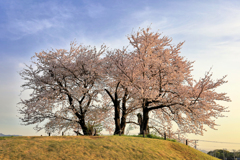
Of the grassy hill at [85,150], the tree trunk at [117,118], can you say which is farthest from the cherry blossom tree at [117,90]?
the grassy hill at [85,150]

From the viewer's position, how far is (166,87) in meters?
24.6

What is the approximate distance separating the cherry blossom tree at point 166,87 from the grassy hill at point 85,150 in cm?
483

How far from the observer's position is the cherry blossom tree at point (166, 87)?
21719mm

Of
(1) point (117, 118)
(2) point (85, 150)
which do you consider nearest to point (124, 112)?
(1) point (117, 118)

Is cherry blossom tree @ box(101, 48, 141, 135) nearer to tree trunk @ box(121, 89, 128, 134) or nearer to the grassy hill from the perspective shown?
tree trunk @ box(121, 89, 128, 134)

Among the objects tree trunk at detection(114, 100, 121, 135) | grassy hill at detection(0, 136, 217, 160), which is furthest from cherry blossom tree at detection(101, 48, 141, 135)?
grassy hill at detection(0, 136, 217, 160)

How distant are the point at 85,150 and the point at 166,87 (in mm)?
13260

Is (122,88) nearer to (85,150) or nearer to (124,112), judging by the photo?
(124,112)

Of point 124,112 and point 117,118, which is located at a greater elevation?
point 124,112

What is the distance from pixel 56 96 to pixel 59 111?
197 centimetres

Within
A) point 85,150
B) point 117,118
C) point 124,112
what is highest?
point 124,112

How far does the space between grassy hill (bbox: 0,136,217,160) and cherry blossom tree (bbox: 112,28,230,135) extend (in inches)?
190

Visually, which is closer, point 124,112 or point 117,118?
point 117,118

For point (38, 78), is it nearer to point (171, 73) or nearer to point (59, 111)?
point (59, 111)
